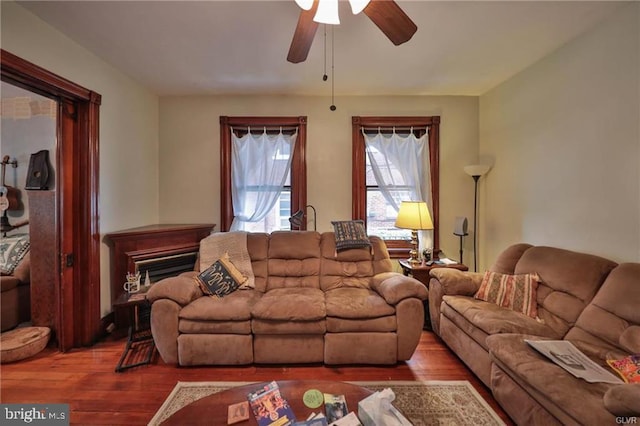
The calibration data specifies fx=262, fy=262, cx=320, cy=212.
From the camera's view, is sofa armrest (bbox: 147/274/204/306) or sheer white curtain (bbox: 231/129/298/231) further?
sheer white curtain (bbox: 231/129/298/231)

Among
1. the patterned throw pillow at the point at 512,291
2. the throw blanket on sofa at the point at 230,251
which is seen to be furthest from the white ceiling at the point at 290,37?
the patterned throw pillow at the point at 512,291

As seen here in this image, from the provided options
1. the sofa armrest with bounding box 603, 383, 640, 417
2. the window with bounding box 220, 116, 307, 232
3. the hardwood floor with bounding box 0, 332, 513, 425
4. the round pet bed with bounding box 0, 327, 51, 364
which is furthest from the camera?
the window with bounding box 220, 116, 307, 232

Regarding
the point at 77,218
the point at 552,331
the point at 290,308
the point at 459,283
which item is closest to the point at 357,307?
the point at 290,308

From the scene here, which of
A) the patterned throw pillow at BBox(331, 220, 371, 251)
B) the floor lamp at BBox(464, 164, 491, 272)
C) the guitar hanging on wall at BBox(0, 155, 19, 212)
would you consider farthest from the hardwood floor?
the guitar hanging on wall at BBox(0, 155, 19, 212)

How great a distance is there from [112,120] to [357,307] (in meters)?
3.09

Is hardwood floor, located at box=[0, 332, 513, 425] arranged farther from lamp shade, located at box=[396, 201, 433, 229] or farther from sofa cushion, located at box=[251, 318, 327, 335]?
lamp shade, located at box=[396, 201, 433, 229]

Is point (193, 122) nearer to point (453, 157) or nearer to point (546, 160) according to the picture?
point (453, 157)

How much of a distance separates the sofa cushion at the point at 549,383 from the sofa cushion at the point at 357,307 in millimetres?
762

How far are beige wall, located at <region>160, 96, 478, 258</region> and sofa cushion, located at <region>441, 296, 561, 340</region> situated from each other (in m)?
1.40

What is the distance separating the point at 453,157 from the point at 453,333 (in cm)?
228

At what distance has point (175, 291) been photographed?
7.07ft

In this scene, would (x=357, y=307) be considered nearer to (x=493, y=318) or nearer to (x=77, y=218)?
(x=493, y=318)

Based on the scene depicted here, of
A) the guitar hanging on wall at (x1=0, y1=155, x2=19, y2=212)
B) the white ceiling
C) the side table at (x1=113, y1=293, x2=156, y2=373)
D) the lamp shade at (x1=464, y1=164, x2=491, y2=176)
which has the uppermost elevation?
the white ceiling

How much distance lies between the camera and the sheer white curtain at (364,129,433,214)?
3449mm
